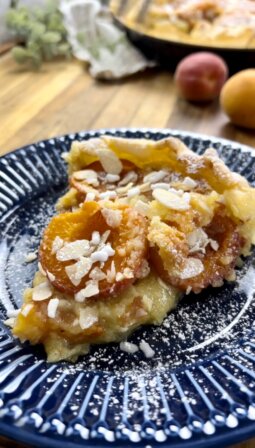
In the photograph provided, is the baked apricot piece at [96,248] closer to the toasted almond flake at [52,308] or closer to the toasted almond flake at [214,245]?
the toasted almond flake at [52,308]

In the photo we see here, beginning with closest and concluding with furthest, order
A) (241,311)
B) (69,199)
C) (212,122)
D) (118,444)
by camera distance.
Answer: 1. (118,444)
2. (241,311)
3. (69,199)
4. (212,122)

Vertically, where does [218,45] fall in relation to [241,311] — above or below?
above

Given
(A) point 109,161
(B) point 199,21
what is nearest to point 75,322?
(A) point 109,161

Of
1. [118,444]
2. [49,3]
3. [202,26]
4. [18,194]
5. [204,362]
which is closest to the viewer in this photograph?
[118,444]

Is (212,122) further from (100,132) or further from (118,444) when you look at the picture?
(118,444)

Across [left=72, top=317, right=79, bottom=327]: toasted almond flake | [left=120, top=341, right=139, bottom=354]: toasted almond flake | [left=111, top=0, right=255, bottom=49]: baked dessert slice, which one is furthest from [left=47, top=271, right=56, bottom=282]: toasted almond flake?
[left=111, top=0, right=255, bottom=49]: baked dessert slice

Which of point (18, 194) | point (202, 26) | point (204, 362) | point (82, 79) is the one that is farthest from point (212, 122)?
point (204, 362)

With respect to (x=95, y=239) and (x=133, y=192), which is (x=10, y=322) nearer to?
(x=95, y=239)
